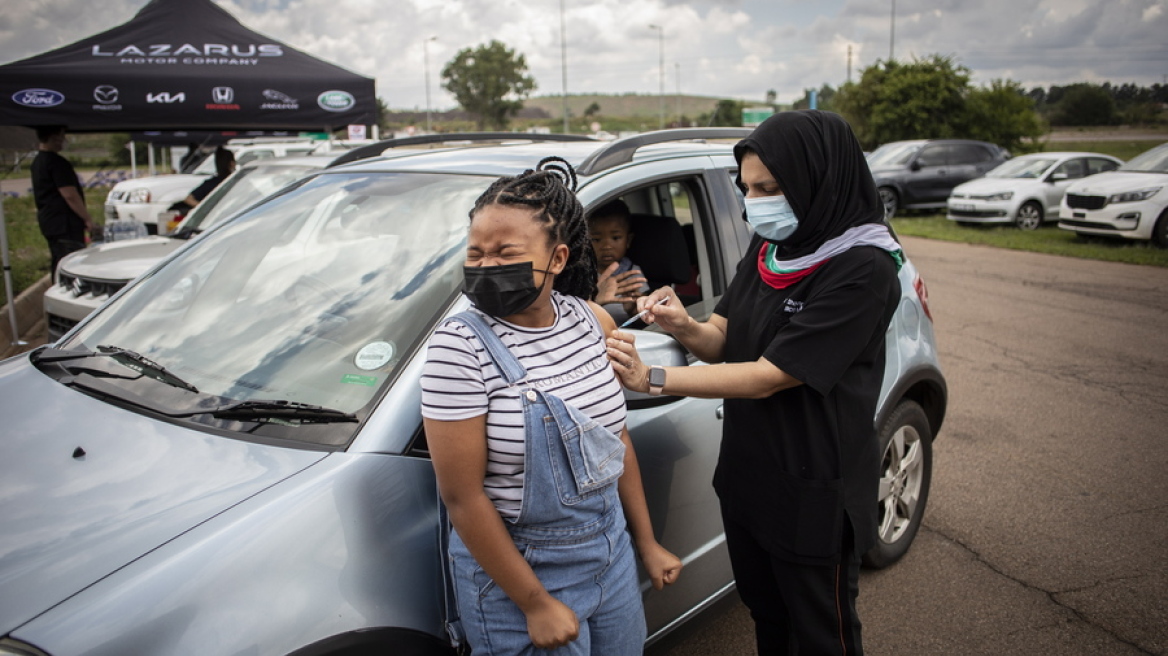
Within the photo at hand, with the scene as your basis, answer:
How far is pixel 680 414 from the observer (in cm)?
249

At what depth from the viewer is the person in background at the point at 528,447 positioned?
1540 millimetres

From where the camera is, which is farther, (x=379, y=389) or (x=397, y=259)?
(x=397, y=259)

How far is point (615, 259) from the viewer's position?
335 centimetres

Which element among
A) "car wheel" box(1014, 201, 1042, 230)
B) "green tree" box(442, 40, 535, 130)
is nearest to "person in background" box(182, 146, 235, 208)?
"car wheel" box(1014, 201, 1042, 230)

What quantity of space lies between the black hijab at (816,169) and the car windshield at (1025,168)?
16.2 metres

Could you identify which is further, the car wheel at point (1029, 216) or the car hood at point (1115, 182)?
the car wheel at point (1029, 216)

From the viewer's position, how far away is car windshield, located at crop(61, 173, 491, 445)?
81.2 inches

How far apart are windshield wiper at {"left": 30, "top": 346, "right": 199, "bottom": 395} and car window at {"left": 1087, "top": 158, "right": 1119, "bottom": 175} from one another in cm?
1799

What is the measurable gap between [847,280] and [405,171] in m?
1.59

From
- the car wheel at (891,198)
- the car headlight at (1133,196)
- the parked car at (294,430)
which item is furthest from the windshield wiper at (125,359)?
the car wheel at (891,198)

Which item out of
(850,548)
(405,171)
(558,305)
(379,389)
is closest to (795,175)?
(558,305)

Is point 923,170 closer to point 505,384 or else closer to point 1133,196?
point 1133,196

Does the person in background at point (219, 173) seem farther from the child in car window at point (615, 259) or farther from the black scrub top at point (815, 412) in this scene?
the black scrub top at point (815, 412)

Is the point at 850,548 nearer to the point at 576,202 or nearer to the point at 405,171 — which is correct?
the point at 576,202
